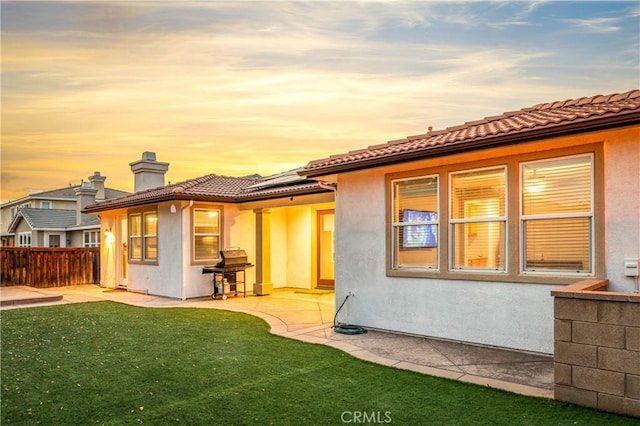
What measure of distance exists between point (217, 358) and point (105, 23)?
7.64 m

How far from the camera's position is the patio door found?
48.8 ft

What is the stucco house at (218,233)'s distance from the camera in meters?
12.8

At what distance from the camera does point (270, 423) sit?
4.05 meters

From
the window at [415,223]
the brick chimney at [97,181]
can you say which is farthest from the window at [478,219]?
the brick chimney at [97,181]

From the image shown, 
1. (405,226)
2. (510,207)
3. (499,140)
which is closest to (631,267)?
(510,207)

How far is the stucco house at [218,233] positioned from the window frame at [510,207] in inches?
162

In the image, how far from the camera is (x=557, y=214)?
6238 mm

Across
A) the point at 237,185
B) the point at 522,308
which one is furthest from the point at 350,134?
the point at 522,308

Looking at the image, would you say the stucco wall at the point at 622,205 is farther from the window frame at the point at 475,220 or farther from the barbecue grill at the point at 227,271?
the barbecue grill at the point at 227,271

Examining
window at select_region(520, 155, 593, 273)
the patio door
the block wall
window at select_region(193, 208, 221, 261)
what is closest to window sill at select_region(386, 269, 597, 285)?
window at select_region(520, 155, 593, 273)

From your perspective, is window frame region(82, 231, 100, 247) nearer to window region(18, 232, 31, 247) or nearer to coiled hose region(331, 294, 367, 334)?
window region(18, 232, 31, 247)

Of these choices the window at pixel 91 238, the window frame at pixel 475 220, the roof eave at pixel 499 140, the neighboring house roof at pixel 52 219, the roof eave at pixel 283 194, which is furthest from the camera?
the neighboring house roof at pixel 52 219

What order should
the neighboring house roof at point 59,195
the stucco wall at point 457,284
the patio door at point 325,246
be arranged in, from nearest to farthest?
the stucco wall at point 457,284 → the patio door at point 325,246 → the neighboring house roof at point 59,195

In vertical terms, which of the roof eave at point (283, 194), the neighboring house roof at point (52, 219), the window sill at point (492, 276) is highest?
the roof eave at point (283, 194)
